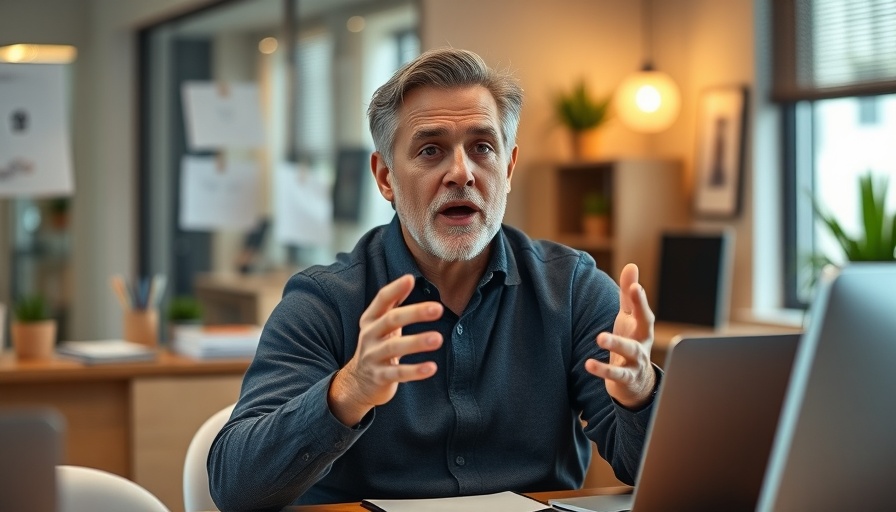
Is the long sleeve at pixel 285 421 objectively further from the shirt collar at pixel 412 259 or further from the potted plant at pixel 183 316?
the potted plant at pixel 183 316

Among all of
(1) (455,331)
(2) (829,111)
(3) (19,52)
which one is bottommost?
(1) (455,331)

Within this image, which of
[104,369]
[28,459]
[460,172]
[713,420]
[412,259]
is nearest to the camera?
[28,459]

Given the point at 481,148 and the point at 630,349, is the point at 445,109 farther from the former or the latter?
the point at 630,349

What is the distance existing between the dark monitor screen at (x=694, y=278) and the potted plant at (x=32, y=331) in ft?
7.60

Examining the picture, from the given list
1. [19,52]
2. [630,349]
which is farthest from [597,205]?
[19,52]

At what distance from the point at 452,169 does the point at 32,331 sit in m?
1.98

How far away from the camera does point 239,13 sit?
5723 millimetres

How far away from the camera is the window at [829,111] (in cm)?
398

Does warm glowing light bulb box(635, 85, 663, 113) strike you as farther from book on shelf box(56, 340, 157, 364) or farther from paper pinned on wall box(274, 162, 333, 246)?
book on shelf box(56, 340, 157, 364)

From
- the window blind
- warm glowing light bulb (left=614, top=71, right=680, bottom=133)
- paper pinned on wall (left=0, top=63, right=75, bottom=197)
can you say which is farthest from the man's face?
warm glowing light bulb (left=614, top=71, right=680, bottom=133)

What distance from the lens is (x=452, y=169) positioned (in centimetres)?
177

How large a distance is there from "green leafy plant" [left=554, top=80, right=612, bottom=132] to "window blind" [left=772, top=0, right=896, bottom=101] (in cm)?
71

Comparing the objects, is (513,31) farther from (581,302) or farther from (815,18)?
(581,302)

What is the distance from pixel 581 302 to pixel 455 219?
0.26m
